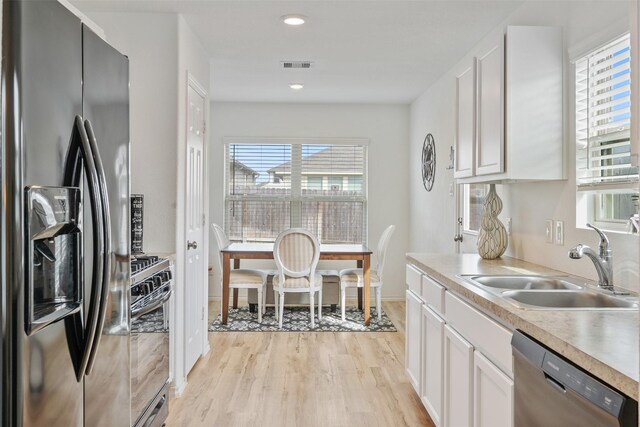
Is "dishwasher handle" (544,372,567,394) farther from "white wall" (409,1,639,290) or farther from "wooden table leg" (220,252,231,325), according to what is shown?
"wooden table leg" (220,252,231,325)

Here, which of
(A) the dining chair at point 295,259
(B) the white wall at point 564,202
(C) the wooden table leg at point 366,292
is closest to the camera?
(B) the white wall at point 564,202

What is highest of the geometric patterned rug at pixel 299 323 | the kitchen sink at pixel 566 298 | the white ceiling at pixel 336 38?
the white ceiling at pixel 336 38

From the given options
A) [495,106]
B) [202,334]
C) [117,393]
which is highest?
[495,106]

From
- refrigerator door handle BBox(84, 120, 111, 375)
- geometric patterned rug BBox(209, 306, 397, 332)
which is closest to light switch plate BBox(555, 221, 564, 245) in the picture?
refrigerator door handle BBox(84, 120, 111, 375)

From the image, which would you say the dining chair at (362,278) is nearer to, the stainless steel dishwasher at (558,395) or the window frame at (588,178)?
the window frame at (588,178)

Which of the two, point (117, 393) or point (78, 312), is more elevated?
point (78, 312)

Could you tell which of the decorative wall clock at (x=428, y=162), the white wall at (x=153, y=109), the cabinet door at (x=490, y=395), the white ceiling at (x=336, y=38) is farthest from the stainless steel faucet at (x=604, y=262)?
the decorative wall clock at (x=428, y=162)

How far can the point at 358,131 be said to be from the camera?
250 inches

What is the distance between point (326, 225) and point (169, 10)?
365 centimetres

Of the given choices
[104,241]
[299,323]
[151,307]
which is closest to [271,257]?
[299,323]

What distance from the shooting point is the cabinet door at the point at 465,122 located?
9.77 ft

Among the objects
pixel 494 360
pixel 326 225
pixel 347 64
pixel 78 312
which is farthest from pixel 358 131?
pixel 78 312

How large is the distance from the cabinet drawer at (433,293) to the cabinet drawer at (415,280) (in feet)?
0.28

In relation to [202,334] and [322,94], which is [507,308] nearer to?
[202,334]
